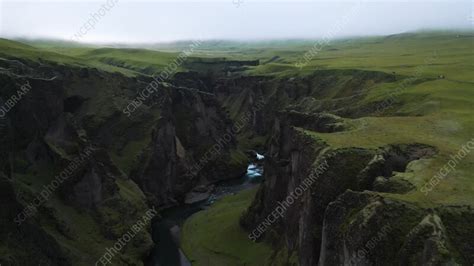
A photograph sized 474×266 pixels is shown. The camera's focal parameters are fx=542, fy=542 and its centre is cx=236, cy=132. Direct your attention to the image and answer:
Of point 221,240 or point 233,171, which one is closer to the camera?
point 221,240

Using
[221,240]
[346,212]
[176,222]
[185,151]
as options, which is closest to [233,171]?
[185,151]

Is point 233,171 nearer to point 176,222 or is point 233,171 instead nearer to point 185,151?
point 185,151

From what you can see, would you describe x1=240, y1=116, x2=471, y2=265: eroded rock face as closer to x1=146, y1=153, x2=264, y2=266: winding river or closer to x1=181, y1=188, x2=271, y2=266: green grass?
x1=181, y1=188, x2=271, y2=266: green grass

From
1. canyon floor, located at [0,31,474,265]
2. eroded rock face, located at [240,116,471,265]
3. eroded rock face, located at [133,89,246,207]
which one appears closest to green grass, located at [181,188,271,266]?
canyon floor, located at [0,31,474,265]

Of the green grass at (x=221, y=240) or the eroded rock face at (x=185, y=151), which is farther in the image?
the eroded rock face at (x=185, y=151)

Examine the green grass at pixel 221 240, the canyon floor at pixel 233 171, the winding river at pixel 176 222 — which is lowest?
the winding river at pixel 176 222

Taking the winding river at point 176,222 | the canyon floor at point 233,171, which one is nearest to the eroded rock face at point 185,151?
the canyon floor at point 233,171

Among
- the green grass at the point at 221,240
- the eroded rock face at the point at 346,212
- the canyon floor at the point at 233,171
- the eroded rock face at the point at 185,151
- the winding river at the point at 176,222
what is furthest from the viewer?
the eroded rock face at the point at 185,151

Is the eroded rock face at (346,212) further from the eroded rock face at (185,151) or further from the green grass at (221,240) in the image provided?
the eroded rock face at (185,151)

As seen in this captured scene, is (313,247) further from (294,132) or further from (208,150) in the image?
(208,150)

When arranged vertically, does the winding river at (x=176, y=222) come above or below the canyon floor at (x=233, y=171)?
below
